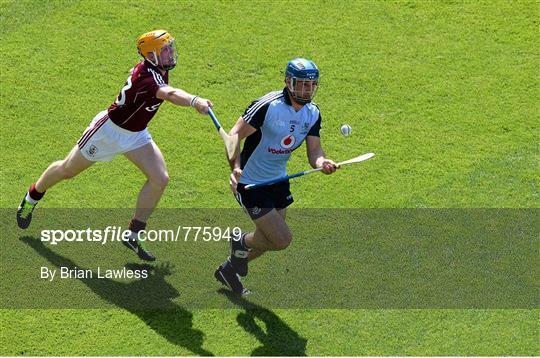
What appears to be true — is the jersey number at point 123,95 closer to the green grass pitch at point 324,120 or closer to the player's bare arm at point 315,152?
the green grass pitch at point 324,120

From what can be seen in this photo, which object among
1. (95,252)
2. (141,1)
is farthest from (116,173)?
(141,1)

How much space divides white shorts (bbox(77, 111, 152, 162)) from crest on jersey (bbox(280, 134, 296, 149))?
1.70m

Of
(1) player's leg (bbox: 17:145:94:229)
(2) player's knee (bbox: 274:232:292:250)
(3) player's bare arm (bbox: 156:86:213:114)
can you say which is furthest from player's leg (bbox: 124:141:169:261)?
(2) player's knee (bbox: 274:232:292:250)

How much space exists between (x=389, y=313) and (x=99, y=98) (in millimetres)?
5236

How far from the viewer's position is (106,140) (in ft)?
36.3

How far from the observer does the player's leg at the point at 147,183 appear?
11125 millimetres

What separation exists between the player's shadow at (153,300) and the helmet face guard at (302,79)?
2.49 meters

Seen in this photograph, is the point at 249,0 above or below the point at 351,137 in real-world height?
above

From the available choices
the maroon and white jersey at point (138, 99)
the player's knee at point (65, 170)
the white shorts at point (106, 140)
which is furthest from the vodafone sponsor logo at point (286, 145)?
the player's knee at point (65, 170)

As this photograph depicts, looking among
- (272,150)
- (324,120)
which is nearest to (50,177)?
A: (272,150)

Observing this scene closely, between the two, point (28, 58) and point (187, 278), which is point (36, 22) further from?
point (187, 278)

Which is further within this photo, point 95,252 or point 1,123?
point 1,123

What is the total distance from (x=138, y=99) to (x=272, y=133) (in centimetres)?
157

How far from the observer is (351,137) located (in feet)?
43.3
